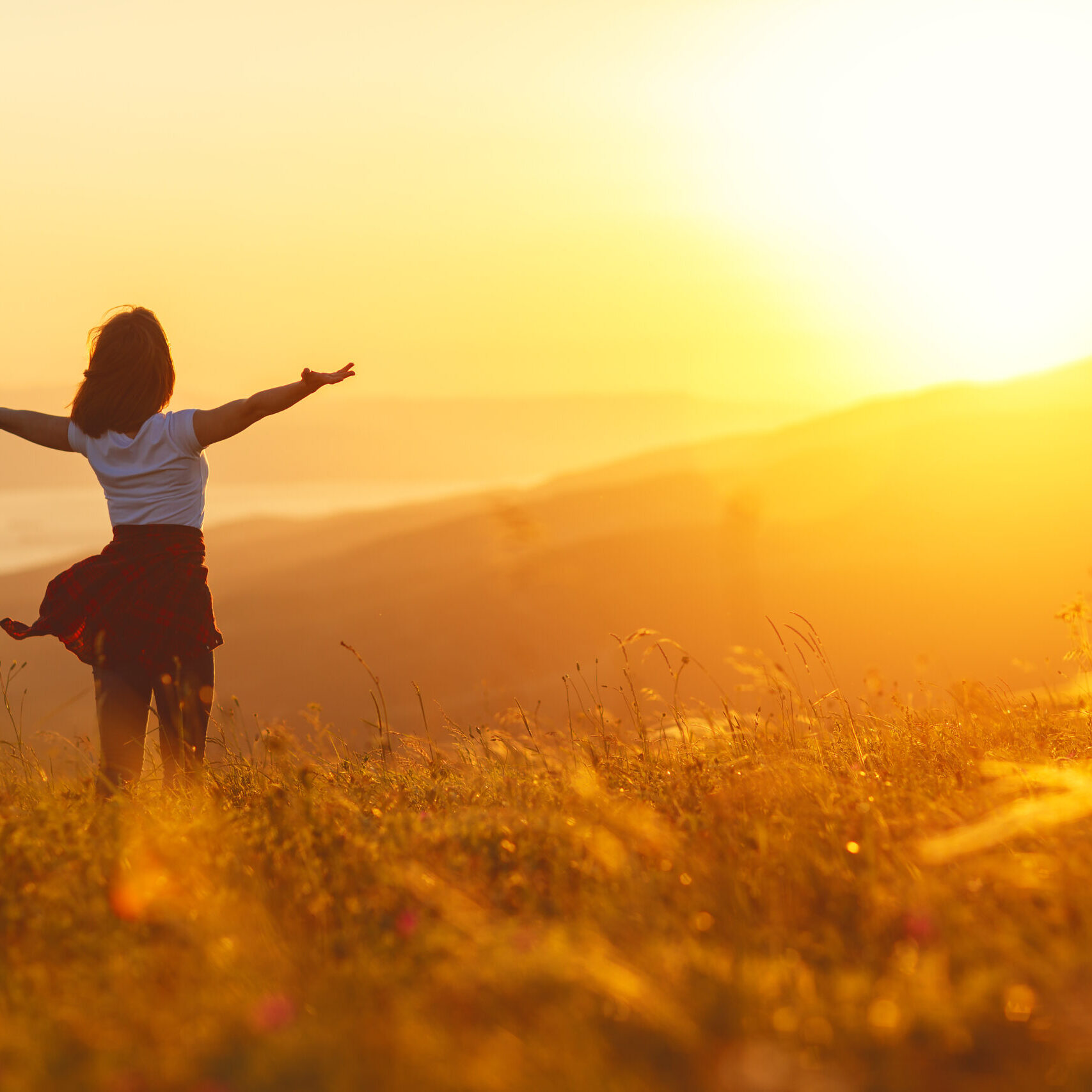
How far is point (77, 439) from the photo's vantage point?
4.40 m

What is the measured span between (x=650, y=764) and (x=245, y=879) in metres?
1.76

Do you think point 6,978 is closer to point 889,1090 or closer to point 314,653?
point 889,1090

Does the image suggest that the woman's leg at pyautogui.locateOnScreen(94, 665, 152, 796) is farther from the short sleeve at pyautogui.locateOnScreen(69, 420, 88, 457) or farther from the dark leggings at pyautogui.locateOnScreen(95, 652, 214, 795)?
the short sleeve at pyautogui.locateOnScreen(69, 420, 88, 457)

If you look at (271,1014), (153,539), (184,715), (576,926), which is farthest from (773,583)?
(271,1014)

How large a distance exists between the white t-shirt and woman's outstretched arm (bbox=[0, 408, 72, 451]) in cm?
22

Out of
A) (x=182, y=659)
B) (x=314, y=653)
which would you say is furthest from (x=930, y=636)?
(x=182, y=659)

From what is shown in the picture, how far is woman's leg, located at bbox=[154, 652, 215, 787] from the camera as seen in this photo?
166 inches

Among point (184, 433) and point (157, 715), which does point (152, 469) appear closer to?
point (184, 433)

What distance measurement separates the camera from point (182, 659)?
431 centimetres

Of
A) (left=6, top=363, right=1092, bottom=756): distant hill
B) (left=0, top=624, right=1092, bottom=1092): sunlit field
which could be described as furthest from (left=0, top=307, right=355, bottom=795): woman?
(left=6, top=363, right=1092, bottom=756): distant hill

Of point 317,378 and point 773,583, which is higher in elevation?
point 317,378

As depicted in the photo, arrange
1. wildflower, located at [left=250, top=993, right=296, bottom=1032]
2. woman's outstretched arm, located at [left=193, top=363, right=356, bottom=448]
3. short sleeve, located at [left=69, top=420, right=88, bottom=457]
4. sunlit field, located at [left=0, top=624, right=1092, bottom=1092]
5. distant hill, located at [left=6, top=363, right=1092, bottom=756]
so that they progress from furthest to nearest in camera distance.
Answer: distant hill, located at [left=6, top=363, right=1092, bottom=756], short sleeve, located at [left=69, top=420, right=88, bottom=457], woman's outstretched arm, located at [left=193, top=363, right=356, bottom=448], wildflower, located at [left=250, top=993, right=296, bottom=1032], sunlit field, located at [left=0, top=624, right=1092, bottom=1092]

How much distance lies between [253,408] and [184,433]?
0.34 meters

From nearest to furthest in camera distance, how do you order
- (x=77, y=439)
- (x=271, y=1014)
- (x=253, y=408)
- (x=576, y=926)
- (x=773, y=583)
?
1. (x=271, y=1014)
2. (x=576, y=926)
3. (x=253, y=408)
4. (x=77, y=439)
5. (x=773, y=583)
